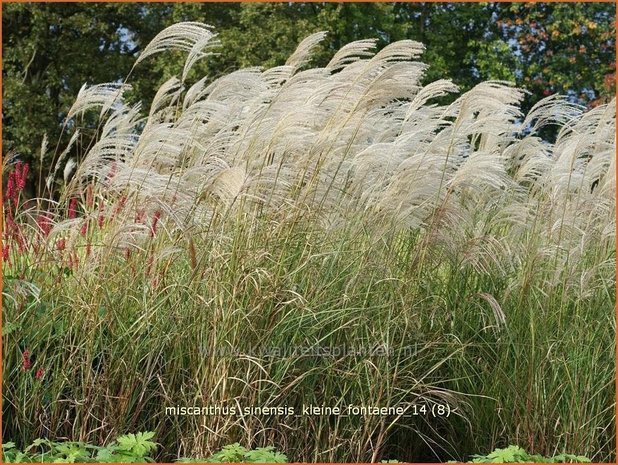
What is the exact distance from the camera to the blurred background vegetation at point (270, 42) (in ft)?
52.0

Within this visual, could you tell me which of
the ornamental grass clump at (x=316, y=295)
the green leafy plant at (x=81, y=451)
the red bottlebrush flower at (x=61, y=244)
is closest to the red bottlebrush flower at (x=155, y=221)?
the ornamental grass clump at (x=316, y=295)

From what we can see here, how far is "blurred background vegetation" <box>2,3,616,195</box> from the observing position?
52.0ft

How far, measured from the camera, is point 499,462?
3.34 metres

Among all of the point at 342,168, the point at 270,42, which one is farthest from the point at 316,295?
the point at 270,42

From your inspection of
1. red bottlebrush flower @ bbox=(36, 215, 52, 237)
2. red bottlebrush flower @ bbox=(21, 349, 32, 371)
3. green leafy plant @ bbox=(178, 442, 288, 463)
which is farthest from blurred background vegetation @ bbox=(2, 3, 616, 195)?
green leafy plant @ bbox=(178, 442, 288, 463)

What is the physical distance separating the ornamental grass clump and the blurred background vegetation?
11124 millimetres

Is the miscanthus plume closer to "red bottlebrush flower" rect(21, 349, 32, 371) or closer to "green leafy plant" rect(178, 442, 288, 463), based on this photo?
"red bottlebrush flower" rect(21, 349, 32, 371)

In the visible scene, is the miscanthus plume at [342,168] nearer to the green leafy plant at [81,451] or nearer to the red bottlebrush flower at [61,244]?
the red bottlebrush flower at [61,244]

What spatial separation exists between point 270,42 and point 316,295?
41.6ft

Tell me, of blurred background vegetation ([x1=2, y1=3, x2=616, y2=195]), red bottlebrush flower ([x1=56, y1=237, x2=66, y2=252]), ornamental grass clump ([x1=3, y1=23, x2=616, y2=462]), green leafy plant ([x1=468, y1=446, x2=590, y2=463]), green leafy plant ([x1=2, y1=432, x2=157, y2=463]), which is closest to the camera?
green leafy plant ([x1=2, y1=432, x2=157, y2=463])

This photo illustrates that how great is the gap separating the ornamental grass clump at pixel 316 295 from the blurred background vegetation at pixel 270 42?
11124 millimetres

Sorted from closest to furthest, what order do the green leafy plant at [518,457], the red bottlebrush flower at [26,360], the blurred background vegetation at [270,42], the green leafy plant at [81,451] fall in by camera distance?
1. the green leafy plant at [81,451]
2. the green leafy plant at [518,457]
3. the red bottlebrush flower at [26,360]
4. the blurred background vegetation at [270,42]

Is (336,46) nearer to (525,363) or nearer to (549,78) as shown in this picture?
(549,78)

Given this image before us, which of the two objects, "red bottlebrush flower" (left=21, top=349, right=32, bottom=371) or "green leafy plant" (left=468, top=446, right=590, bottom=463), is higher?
"red bottlebrush flower" (left=21, top=349, right=32, bottom=371)
